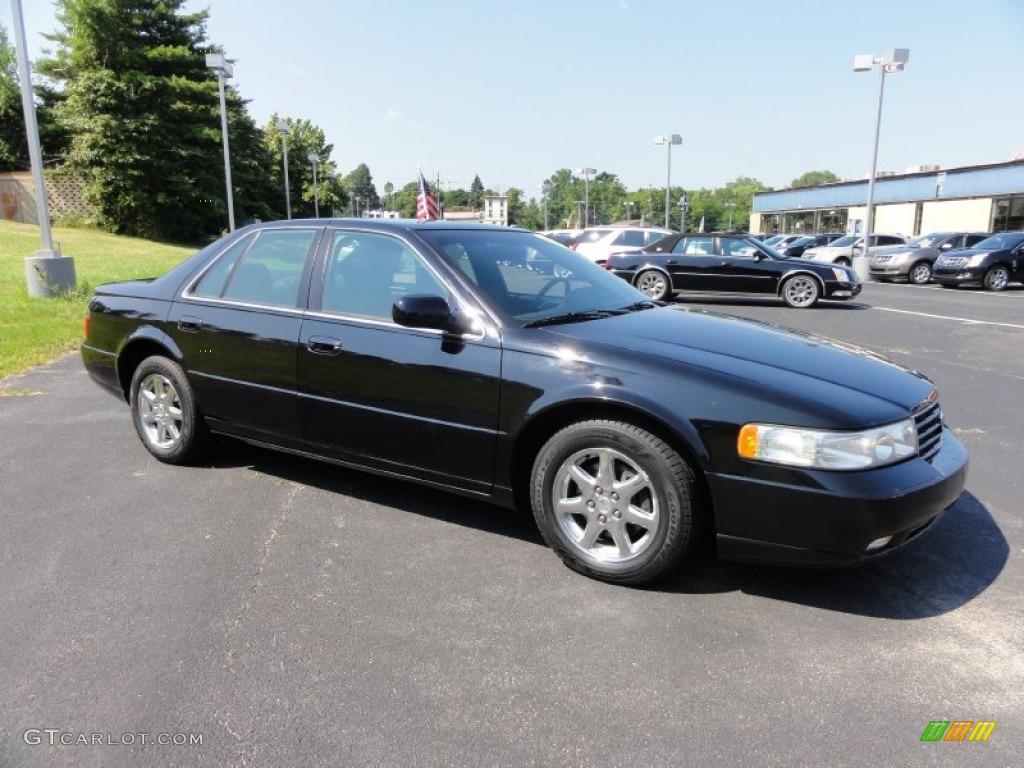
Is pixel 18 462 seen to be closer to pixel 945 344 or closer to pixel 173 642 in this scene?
pixel 173 642

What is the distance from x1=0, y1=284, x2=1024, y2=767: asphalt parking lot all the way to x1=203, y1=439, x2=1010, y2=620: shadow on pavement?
0.01m

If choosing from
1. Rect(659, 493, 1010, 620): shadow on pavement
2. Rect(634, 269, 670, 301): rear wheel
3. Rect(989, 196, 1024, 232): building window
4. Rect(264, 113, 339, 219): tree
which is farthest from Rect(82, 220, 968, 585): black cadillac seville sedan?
Rect(264, 113, 339, 219): tree

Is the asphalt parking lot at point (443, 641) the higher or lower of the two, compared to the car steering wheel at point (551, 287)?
lower

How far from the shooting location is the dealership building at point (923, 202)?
42438 millimetres

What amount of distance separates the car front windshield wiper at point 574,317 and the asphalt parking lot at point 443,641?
3.57ft

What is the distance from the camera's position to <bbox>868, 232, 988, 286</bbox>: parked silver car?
21828mm

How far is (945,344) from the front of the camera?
9.53m

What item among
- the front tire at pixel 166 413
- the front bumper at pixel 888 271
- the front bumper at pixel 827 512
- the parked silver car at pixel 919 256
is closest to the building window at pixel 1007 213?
the parked silver car at pixel 919 256

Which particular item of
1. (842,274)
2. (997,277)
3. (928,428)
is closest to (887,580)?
(928,428)

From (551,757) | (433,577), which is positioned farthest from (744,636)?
(433,577)

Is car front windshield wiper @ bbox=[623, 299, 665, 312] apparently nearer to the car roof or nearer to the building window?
the car roof

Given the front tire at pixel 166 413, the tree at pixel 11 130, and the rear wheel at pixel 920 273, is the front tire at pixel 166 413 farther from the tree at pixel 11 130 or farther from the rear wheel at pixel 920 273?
the tree at pixel 11 130

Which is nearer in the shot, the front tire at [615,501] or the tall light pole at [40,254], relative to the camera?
the front tire at [615,501]
